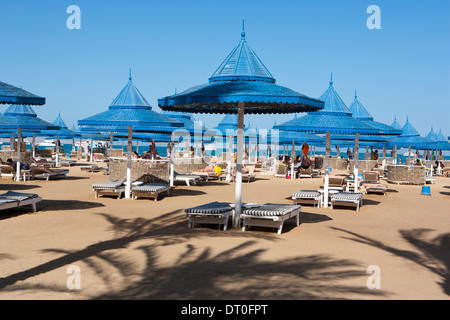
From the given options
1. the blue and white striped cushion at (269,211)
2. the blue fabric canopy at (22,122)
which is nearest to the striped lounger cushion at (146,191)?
the blue and white striped cushion at (269,211)

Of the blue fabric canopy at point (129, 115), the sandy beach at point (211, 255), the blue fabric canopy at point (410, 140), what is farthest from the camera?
the blue fabric canopy at point (410, 140)

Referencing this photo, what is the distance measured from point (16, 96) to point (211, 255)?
5.79 meters

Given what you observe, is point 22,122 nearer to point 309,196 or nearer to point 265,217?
point 309,196

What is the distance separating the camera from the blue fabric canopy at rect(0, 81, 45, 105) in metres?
10.3

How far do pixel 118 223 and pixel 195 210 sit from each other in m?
1.59

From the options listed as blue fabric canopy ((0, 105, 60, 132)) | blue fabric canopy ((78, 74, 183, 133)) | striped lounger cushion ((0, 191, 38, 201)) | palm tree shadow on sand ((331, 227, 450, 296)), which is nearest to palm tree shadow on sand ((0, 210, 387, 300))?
palm tree shadow on sand ((331, 227, 450, 296))

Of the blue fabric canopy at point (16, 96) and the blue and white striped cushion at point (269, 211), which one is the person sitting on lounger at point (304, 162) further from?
the blue fabric canopy at point (16, 96)

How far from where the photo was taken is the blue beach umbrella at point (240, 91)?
898cm

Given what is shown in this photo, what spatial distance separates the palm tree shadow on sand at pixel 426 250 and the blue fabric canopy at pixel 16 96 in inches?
273

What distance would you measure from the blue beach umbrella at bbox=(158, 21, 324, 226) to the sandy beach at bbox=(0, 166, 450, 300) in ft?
6.75

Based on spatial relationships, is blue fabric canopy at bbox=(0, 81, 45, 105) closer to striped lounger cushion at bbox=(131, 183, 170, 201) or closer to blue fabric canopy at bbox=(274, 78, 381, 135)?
striped lounger cushion at bbox=(131, 183, 170, 201)

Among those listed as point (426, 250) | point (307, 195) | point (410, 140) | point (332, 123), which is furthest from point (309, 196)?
point (410, 140)
